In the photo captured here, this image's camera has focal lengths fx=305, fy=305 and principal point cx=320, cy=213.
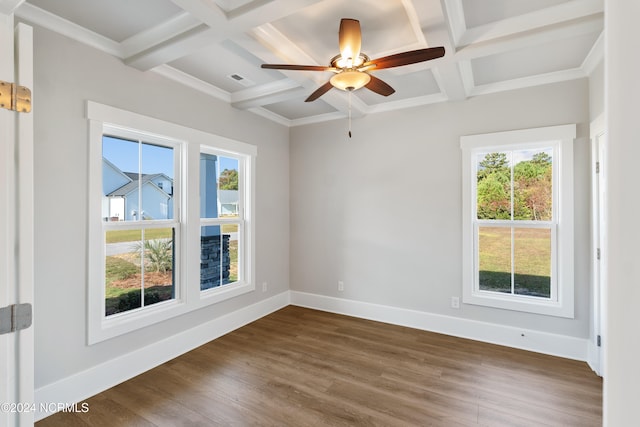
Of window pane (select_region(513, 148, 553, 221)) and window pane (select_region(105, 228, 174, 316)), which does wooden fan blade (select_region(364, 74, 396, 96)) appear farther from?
window pane (select_region(105, 228, 174, 316))

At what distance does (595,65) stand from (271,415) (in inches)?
156

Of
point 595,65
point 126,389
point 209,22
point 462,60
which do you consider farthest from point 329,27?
point 126,389

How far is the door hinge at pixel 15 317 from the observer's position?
1.20 meters

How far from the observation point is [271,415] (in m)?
2.18

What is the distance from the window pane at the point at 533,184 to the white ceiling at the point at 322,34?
743 millimetres

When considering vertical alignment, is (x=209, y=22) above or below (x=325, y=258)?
above

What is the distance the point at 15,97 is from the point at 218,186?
8.08 ft

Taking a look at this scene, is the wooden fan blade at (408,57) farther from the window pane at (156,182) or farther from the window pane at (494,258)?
the window pane at (494,258)

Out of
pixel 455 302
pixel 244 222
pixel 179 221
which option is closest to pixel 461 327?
pixel 455 302

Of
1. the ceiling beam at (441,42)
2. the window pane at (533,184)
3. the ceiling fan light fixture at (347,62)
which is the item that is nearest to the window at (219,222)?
the ceiling fan light fixture at (347,62)

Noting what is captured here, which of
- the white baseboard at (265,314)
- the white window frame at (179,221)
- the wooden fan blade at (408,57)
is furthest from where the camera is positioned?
the white window frame at (179,221)

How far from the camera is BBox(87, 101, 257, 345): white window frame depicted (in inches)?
96.0

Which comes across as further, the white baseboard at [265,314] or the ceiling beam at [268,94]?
the ceiling beam at [268,94]

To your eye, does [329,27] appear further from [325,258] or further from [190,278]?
[325,258]
